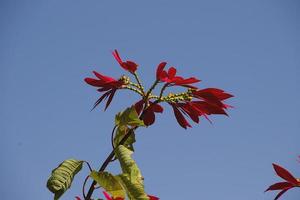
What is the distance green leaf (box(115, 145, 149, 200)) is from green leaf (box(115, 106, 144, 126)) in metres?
0.10

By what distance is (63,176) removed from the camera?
1.41 m

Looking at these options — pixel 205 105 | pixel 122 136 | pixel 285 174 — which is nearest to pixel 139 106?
pixel 122 136

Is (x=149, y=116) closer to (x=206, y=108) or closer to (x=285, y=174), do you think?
(x=206, y=108)

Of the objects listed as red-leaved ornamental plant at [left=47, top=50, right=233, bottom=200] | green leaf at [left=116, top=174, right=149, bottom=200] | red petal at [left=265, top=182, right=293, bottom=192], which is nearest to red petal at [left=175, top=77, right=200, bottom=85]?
red-leaved ornamental plant at [left=47, top=50, right=233, bottom=200]

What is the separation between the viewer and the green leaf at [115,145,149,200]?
1335mm

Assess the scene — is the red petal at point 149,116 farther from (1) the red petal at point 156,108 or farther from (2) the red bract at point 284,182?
(2) the red bract at point 284,182

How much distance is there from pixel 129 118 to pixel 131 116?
1 centimetres

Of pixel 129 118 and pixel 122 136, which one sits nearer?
pixel 129 118

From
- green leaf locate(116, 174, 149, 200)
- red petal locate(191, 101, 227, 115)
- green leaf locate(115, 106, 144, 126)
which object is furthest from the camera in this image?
red petal locate(191, 101, 227, 115)

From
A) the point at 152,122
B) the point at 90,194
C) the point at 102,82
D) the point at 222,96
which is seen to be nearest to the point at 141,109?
the point at 152,122

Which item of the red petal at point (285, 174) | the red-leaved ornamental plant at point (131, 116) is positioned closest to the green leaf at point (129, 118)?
the red-leaved ornamental plant at point (131, 116)

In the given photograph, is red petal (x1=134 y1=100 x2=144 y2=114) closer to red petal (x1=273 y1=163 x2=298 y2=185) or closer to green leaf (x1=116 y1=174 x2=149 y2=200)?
green leaf (x1=116 y1=174 x2=149 y2=200)

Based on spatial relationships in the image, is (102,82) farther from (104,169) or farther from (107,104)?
(104,169)

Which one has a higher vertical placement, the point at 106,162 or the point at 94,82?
the point at 94,82
